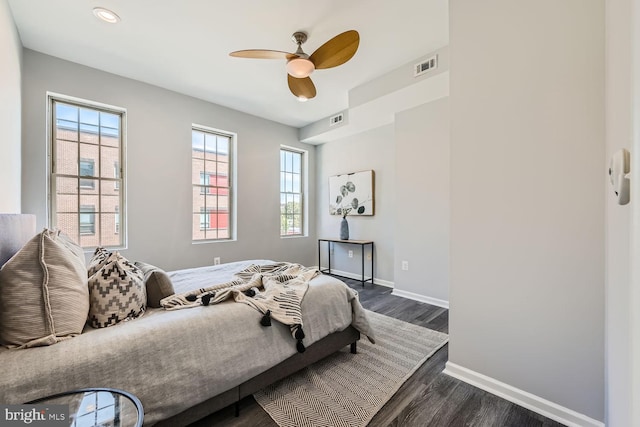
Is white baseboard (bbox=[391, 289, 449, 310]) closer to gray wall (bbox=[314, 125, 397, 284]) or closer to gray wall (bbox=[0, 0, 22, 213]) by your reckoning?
gray wall (bbox=[314, 125, 397, 284])

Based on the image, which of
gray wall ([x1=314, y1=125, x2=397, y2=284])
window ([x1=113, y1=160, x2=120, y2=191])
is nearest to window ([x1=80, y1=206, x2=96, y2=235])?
window ([x1=113, y1=160, x2=120, y2=191])

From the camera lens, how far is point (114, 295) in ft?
4.35

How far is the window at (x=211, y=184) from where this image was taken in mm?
3822

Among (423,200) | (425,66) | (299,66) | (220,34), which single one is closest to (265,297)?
(299,66)

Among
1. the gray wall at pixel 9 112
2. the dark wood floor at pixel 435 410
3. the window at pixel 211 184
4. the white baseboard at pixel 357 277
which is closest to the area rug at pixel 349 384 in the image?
the dark wood floor at pixel 435 410

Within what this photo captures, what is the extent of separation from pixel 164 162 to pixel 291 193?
2181mm

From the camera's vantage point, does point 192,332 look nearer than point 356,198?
Yes

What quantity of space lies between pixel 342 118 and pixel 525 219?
10.4 ft

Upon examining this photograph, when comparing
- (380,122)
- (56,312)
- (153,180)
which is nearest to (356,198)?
(380,122)

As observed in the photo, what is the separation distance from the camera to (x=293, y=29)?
2.36 m

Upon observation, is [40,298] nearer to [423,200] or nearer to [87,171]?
[87,171]

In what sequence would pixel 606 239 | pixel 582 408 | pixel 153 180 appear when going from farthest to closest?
1. pixel 153 180
2. pixel 582 408
3. pixel 606 239

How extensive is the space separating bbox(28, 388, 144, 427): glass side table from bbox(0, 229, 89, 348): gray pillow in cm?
28

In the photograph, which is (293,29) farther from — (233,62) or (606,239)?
(606,239)
